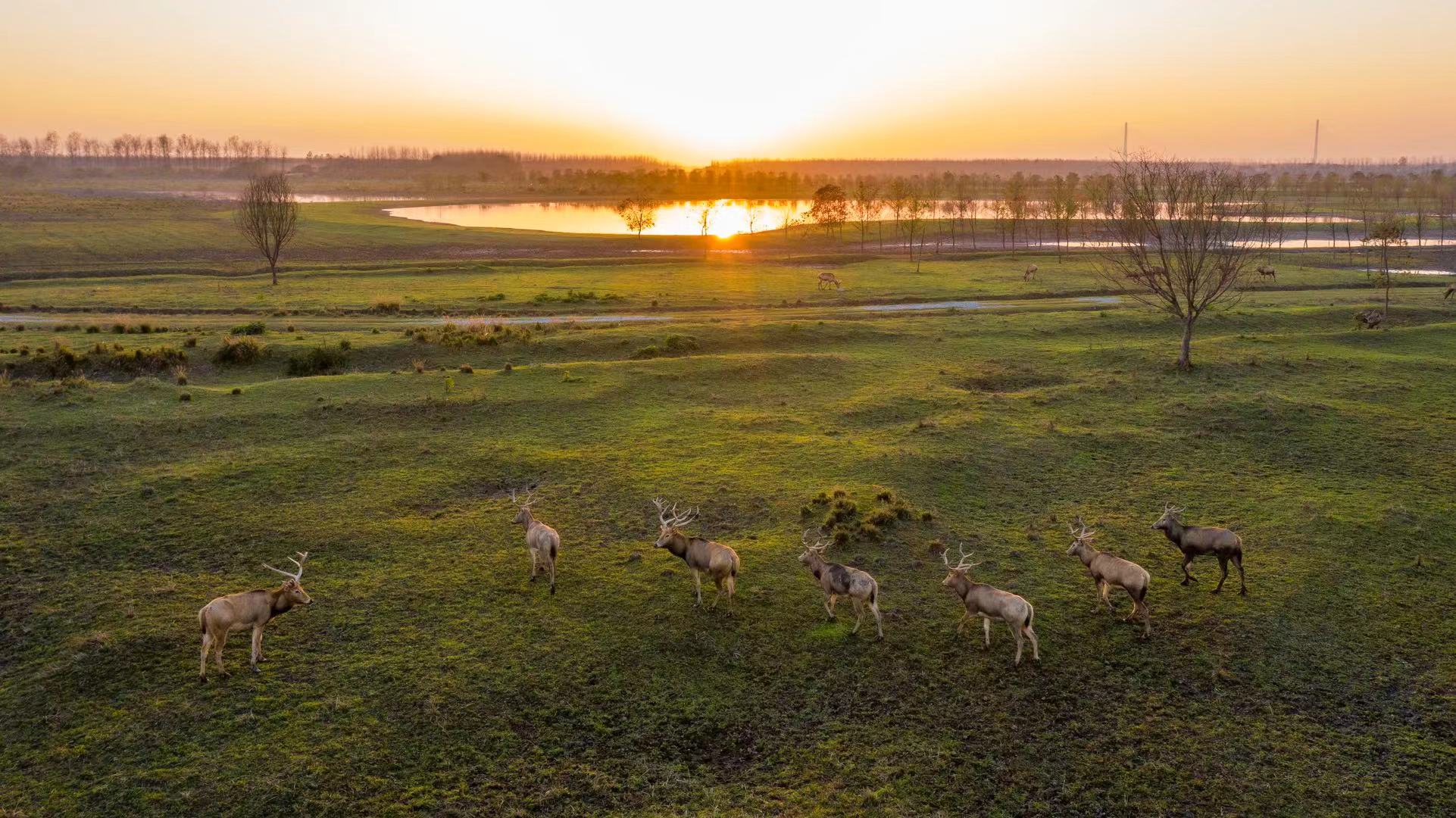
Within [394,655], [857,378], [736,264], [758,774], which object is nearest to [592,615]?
[394,655]

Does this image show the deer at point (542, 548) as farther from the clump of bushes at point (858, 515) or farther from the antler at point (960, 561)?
the antler at point (960, 561)

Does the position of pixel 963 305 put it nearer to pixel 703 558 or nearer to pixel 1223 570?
pixel 1223 570

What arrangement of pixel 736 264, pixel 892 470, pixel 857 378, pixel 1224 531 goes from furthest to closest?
pixel 736 264
pixel 857 378
pixel 892 470
pixel 1224 531

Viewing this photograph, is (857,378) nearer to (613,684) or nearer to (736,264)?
(613,684)

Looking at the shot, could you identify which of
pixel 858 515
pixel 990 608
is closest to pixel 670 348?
pixel 858 515

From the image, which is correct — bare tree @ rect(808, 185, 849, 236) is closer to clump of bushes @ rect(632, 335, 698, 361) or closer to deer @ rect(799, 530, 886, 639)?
clump of bushes @ rect(632, 335, 698, 361)

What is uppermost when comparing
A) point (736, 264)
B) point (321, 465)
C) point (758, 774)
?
point (736, 264)

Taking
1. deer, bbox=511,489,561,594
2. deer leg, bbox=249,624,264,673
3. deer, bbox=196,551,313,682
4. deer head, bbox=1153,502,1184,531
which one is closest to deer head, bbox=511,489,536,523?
deer, bbox=511,489,561,594
